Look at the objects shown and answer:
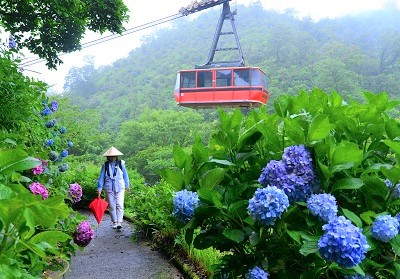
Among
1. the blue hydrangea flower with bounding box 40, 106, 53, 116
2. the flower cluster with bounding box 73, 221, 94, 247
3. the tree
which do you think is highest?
the tree

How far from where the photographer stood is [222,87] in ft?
47.2

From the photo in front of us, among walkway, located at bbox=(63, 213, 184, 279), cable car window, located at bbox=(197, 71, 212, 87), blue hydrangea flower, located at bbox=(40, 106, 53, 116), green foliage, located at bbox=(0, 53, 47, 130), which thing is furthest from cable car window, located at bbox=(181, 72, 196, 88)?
green foliage, located at bbox=(0, 53, 47, 130)

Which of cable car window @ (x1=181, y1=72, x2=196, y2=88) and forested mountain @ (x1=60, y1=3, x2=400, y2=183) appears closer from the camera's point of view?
cable car window @ (x1=181, y1=72, x2=196, y2=88)

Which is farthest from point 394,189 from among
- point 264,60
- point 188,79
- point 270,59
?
point 270,59

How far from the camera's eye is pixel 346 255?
2.73 ft

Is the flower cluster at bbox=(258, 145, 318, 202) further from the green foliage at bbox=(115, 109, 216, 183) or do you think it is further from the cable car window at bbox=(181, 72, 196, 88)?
the green foliage at bbox=(115, 109, 216, 183)

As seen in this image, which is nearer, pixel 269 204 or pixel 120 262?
pixel 269 204

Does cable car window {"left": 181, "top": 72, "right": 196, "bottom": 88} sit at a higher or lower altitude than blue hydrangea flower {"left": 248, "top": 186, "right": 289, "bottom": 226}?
higher

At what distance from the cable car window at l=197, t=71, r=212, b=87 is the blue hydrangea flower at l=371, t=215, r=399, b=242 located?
45.2ft

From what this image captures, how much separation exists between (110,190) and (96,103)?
109 feet

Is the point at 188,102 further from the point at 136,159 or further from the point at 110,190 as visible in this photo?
the point at 110,190

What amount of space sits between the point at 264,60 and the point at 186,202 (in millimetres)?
36782

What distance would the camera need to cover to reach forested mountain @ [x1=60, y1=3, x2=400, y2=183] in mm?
26656

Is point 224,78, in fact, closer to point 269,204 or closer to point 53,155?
point 53,155
